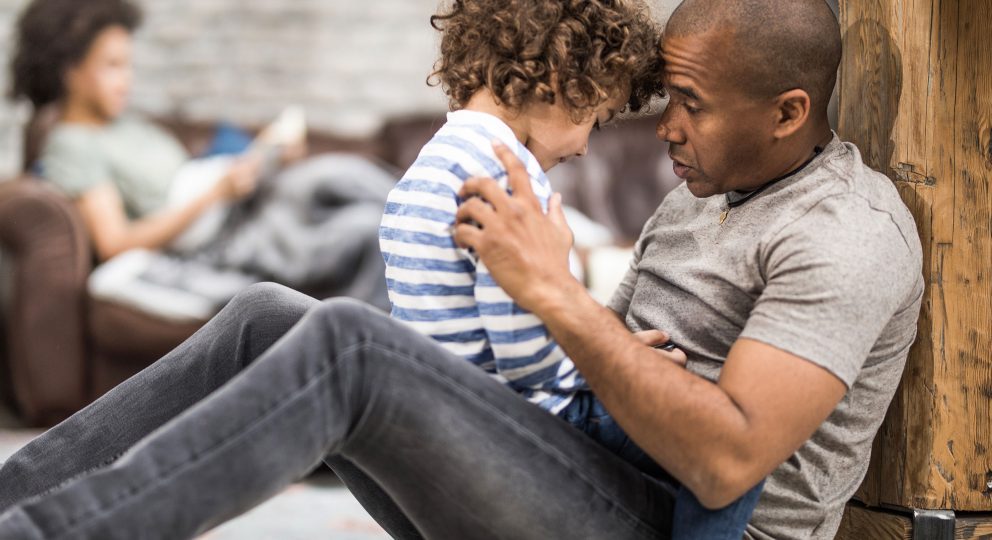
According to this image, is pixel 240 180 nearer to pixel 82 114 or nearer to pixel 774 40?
pixel 82 114

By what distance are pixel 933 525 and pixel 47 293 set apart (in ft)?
9.98

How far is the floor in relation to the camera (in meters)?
2.47

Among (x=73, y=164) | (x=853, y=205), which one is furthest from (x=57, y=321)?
(x=853, y=205)

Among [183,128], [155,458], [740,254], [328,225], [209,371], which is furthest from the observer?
[183,128]

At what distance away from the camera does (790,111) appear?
1.37 meters

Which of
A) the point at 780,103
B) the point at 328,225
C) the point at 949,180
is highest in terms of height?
the point at 780,103

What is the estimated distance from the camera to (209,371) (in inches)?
56.5

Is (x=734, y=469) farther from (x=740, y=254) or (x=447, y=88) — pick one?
(x=447, y=88)

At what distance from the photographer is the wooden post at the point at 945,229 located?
143 centimetres

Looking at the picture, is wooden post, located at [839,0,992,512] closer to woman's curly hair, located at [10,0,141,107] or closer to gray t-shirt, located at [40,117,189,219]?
gray t-shirt, located at [40,117,189,219]

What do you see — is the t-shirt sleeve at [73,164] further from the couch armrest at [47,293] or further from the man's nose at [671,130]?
the man's nose at [671,130]

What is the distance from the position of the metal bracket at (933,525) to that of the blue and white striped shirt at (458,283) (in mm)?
540

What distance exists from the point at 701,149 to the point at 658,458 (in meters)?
0.45

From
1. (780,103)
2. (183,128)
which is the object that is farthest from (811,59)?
(183,128)
